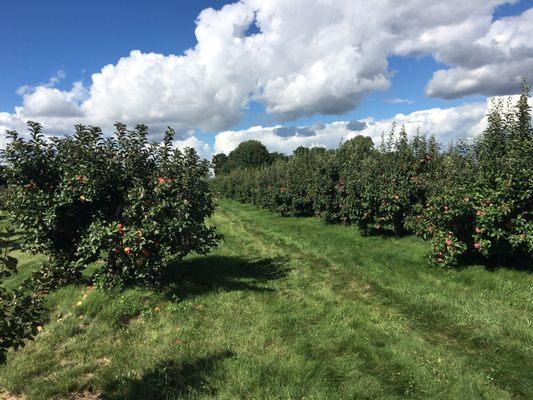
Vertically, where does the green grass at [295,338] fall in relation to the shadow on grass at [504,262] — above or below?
below

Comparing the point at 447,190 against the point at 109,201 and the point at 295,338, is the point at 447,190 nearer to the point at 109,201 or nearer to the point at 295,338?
the point at 295,338

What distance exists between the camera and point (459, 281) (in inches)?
337

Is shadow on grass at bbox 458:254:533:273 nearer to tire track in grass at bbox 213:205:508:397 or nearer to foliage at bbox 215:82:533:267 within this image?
foliage at bbox 215:82:533:267

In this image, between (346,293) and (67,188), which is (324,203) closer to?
(346,293)

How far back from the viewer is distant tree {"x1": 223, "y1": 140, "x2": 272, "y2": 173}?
98688 millimetres

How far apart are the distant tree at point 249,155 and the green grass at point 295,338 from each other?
8879 centimetres

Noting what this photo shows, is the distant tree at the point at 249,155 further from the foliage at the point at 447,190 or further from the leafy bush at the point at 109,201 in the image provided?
the leafy bush at the point at 109,201

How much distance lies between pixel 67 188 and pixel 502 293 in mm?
8775

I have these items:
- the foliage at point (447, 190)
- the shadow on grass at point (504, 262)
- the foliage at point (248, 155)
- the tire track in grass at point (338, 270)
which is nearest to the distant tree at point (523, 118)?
the foliage at point (447, 190)

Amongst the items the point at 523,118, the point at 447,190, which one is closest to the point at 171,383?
the point at 447,190

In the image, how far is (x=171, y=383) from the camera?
16.6ft

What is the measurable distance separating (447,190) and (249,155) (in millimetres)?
90720

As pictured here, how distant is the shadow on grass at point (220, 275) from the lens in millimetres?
8766

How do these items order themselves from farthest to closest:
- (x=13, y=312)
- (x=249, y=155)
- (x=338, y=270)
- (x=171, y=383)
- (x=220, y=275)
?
(x=249, y=155) → (x=338, y=270) → (x=220, y=275) → (x=171, y=383) → (x=13, y=312)
